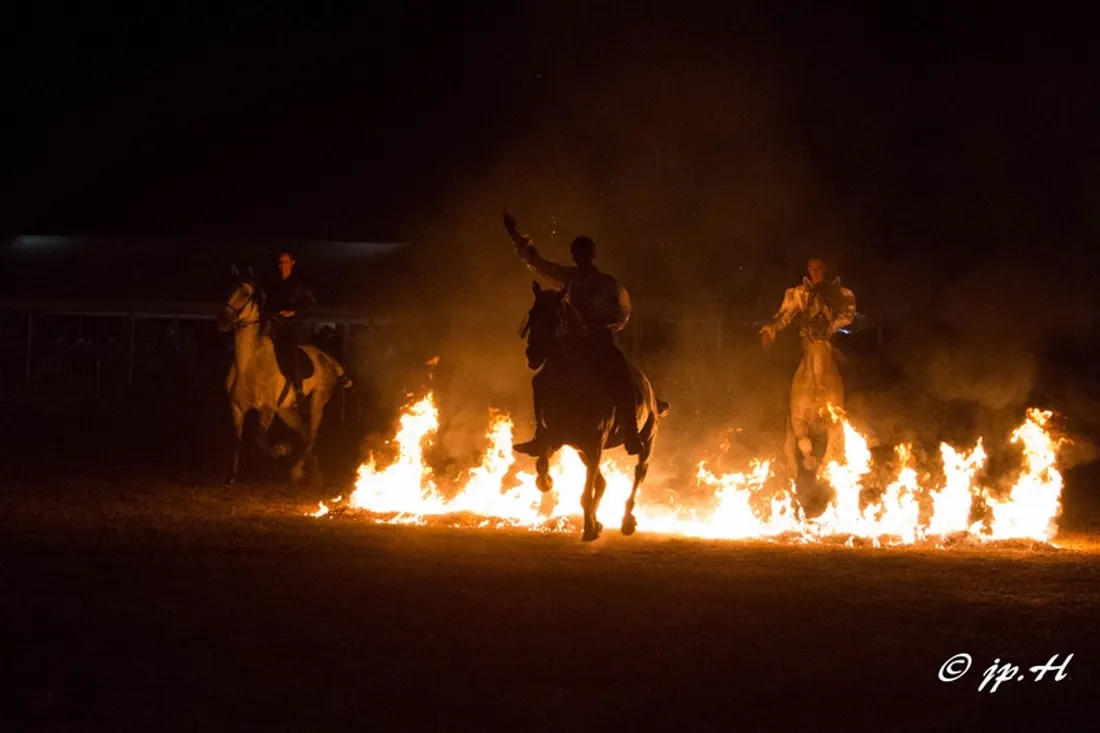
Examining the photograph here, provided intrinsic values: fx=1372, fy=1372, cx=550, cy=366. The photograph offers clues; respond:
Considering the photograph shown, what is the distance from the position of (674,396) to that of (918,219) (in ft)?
54.4

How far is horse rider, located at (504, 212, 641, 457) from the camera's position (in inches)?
541

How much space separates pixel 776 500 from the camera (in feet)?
50.6

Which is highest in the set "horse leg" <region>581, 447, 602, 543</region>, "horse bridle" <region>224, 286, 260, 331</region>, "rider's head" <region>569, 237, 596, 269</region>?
"rider's head" <region>569, 237, 596, 269</region>

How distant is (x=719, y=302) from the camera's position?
31.5m

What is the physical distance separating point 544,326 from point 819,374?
15.2 feet

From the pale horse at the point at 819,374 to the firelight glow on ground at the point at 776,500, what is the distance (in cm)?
23

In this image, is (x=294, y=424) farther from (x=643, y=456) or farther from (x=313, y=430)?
(x=643, y=456)

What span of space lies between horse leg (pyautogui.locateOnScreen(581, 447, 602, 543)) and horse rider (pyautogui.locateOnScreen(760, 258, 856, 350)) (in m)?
3.48

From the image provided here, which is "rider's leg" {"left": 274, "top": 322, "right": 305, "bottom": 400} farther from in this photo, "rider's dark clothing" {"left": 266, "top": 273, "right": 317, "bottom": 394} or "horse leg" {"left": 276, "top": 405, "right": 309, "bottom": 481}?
"horse leg" {"left": 276, "top": 405, "right": 309, "bottom": 481}

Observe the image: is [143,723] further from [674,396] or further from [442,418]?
[674,396]

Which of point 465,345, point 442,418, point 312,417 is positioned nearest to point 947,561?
point 442,418

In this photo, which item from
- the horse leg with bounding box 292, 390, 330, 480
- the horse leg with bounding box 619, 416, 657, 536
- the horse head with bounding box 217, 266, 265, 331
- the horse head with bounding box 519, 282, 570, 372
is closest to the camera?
the horse head with bounding box 519, 282, 570, 372

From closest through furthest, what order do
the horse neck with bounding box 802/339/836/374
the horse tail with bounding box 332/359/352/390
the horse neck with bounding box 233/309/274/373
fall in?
the horse neck with bounding box 802/339/836/374 → the horse neck with bounding box 233/309/274/373 → the horse tail with bounding box 332/359/352/390

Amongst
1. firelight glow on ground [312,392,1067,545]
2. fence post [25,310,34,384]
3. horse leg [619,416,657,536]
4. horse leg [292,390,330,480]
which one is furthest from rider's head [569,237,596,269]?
fence post [25,310,34,384]
